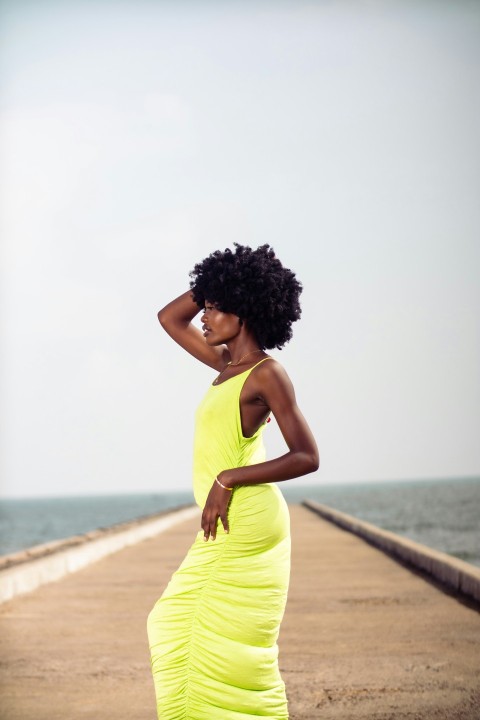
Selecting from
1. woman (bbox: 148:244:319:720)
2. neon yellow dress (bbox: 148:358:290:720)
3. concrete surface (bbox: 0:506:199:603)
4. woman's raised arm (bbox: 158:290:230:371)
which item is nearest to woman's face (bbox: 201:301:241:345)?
woman (bbox: 148:244:319:720)

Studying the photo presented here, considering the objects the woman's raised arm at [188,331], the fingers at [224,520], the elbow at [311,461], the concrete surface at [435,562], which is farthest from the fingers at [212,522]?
the concrete surface at [435,562]

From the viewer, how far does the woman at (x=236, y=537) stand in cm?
339

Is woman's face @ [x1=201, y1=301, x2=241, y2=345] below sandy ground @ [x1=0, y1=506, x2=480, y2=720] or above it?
above

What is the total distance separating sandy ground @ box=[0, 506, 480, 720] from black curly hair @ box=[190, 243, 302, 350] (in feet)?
7.80

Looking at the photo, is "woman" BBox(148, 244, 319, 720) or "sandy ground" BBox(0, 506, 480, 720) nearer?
"woman" BBox(148, 244, 319, 720)

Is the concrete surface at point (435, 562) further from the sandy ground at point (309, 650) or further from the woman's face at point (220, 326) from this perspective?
the woman's face at point (220, 326)

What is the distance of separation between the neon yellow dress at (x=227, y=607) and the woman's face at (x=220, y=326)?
0.58 feet

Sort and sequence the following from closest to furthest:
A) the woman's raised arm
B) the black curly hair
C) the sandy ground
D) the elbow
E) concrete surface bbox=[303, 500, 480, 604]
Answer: the elbow < the black curly hair < the woman's raised arm < the sandy ground < concrete surface bbox=[303, 500, 480, 604]

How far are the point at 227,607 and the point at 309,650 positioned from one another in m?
3.89

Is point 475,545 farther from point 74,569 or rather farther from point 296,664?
point 296,664

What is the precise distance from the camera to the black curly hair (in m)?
3.56

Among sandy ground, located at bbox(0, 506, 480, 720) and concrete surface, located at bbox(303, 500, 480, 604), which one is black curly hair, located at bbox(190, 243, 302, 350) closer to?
sandy ground, located at bbox(0, 506, 480, 720)

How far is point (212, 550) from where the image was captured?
11.5 feet

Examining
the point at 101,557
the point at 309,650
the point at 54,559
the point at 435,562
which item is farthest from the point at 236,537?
the point at 101,557
